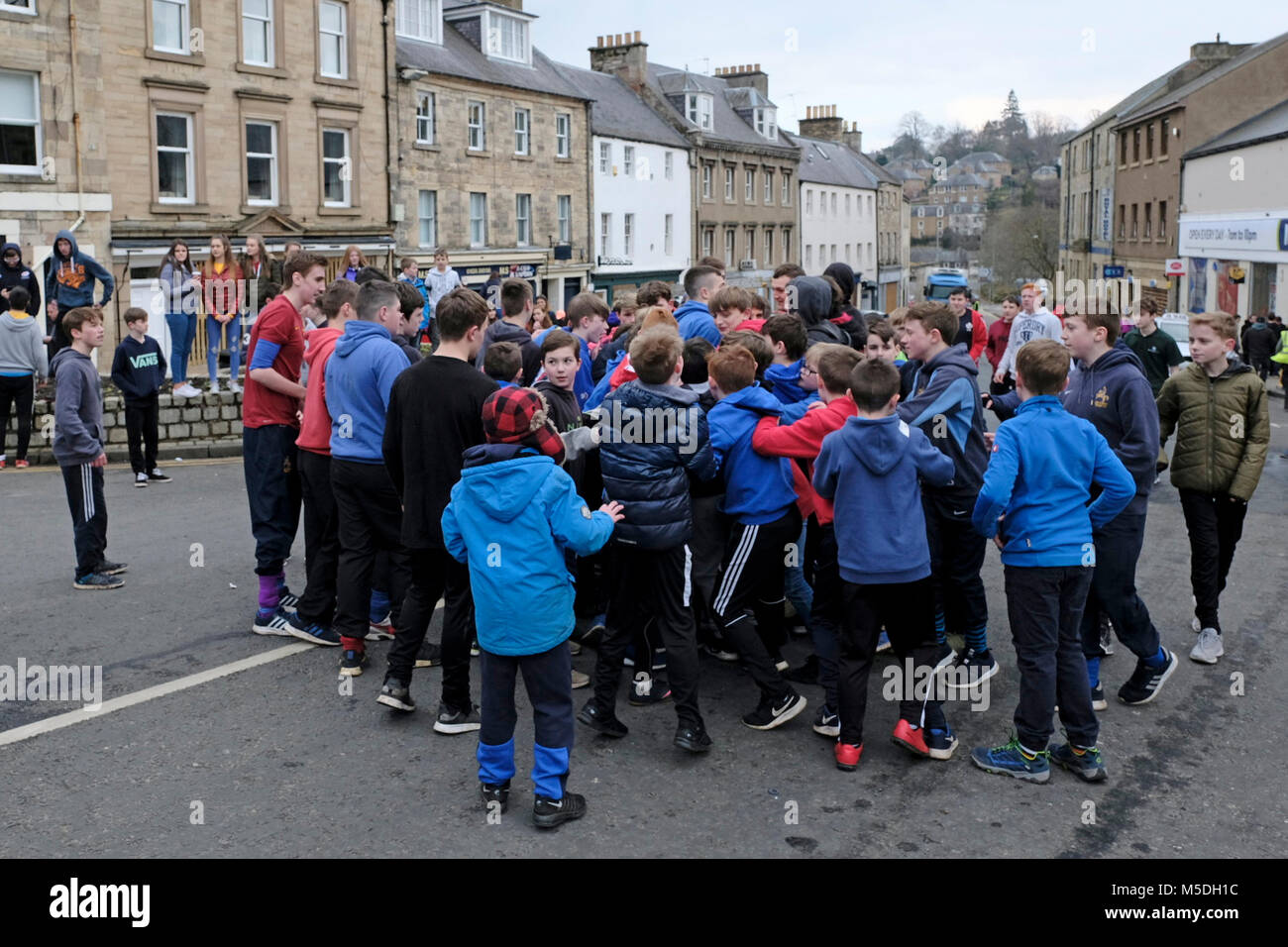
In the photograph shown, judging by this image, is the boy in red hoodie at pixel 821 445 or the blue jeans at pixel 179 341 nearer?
the boy in red hoodie at pixel 821 445

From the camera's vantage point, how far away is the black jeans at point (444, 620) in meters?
5.85

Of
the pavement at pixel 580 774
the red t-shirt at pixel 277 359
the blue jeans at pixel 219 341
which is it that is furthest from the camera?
the blue jeans at pixel 219 341

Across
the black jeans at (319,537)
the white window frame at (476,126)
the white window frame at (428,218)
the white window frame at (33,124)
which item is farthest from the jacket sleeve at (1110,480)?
the white window frame at (476,126)

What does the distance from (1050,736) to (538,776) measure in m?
2.55

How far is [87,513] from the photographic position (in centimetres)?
842

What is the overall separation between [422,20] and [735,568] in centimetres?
3301

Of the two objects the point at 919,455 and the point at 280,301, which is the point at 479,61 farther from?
the point at 919,455

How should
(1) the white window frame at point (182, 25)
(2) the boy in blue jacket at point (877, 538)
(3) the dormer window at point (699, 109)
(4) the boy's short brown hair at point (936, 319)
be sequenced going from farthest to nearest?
(3) the dormer window at point (699, 109), (1) the white window frame at point (182, 25), (4) the boy's short brown hair at point (936, 319), (2) the boy in blue jacket at point (877, 538)

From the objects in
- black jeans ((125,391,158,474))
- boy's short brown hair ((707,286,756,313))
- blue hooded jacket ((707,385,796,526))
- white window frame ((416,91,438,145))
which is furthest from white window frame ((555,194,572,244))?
blue hooded jacket ((707,385,796,526))

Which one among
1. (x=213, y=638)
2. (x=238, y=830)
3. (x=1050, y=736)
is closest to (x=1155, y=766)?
(x=1050, y=736)

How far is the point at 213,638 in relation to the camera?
24.1ft

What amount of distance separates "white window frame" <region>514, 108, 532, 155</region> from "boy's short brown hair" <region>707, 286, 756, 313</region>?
31.3m

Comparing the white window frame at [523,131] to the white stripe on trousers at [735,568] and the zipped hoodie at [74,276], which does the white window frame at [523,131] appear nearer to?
the zipped hoodie at [74,276]

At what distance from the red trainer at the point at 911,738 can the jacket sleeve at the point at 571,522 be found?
1798 millimetres
